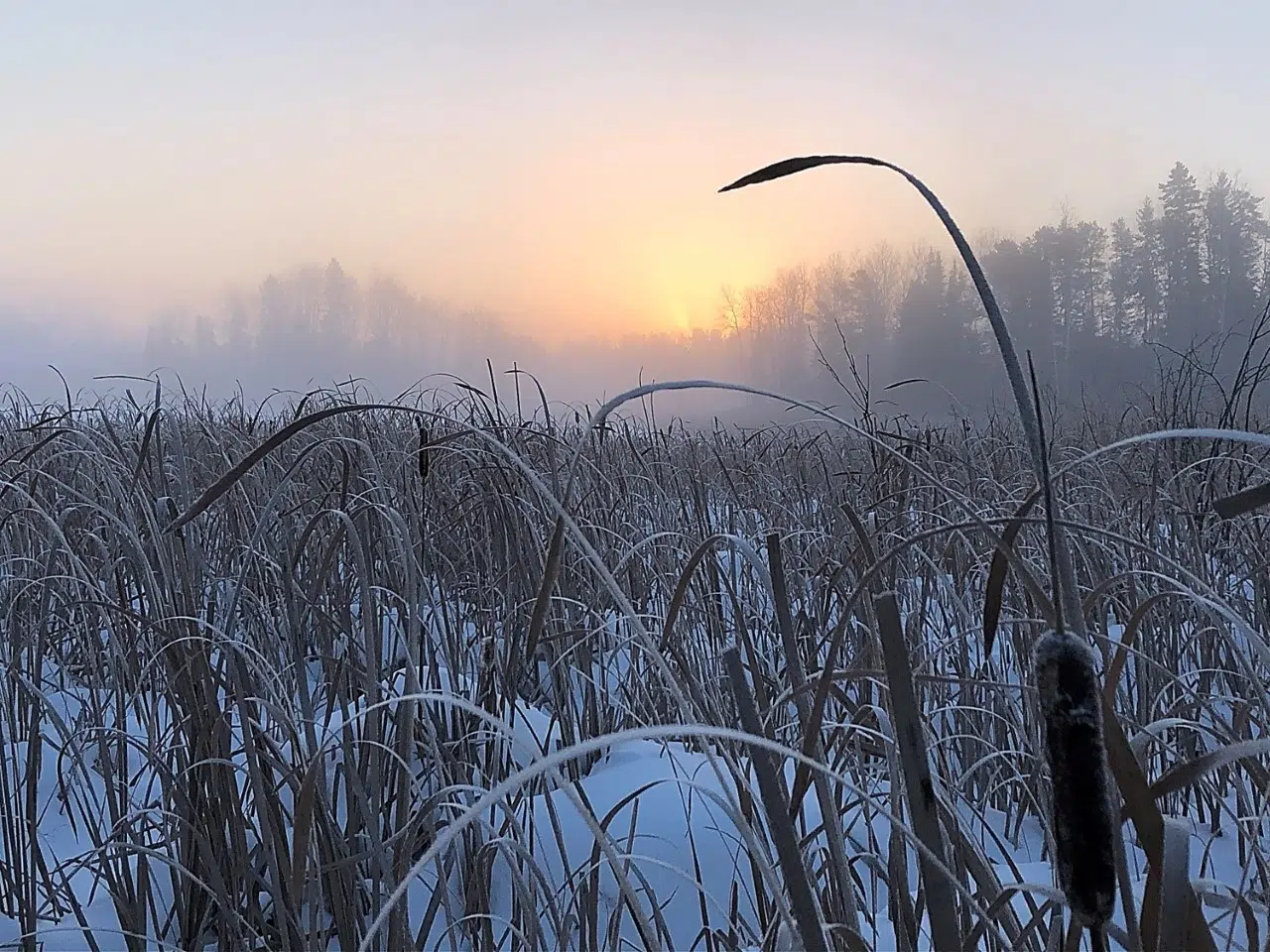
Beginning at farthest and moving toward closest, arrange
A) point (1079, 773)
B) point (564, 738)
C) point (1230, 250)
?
point (1230, 250) < point (564, 738) < point (1079, 773)

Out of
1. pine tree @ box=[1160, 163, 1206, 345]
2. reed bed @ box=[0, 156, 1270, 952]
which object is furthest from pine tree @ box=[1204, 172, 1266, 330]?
reed bed @ box=[0, 156, 1270, 952]

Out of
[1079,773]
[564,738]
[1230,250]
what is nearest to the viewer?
[1079,773]

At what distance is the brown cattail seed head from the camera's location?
308 millimetres

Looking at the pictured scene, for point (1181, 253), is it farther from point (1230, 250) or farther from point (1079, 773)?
point (1079, 773)

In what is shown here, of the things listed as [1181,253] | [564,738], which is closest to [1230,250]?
[1181,253]

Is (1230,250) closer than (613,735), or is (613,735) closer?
(613,735)

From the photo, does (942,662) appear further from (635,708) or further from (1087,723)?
(1087,723)

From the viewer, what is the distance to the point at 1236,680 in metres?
1.70

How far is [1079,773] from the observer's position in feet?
1.01

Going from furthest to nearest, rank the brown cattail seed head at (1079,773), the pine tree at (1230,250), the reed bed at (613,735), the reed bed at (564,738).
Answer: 1. the pine tree at (1230,250)
2. the reed bed at (564,738)
3. the reed bed at (613,735)
4. the brown cattail seed head at (1079,773)

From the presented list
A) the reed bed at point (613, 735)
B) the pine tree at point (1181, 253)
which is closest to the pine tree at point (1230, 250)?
the pine tree at point (1181, 253)

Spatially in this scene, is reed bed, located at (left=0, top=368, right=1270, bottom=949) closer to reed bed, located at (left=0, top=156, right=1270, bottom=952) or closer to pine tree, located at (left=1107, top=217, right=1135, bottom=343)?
reed bed, located at (left=0, top=156, right=1270, bottom=952)

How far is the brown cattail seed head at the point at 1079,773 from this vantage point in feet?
1.01

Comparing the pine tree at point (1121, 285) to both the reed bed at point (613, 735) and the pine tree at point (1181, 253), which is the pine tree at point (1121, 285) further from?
the reed bed at point (613, 735)
